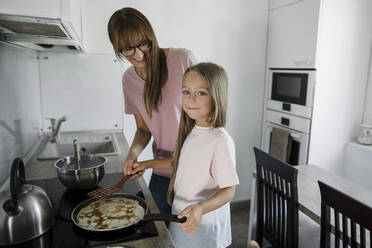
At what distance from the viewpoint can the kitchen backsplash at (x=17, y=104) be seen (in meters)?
1.23

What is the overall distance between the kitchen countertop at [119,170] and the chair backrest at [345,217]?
2.06ft

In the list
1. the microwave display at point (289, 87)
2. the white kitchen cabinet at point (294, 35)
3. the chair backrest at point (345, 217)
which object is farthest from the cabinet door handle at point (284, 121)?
the chair backrest at point (345, 217)

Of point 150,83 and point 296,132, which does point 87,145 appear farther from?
point 296,132

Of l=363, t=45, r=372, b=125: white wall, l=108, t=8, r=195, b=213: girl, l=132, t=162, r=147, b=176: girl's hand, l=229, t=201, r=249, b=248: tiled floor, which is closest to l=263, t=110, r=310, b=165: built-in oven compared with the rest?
Answer: l=363, t=45, r=372, b=125: white wall

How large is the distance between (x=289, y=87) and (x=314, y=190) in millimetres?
1156

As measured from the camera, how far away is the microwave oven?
221 cm

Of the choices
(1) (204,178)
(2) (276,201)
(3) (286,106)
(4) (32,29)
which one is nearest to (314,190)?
(2) (276,201)

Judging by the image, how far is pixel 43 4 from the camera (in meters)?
0.71

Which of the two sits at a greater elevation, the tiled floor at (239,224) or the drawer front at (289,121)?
the drawer front at (289,121)

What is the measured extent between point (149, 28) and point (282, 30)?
169 cm

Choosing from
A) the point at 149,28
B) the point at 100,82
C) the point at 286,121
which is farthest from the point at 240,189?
the point at 149,28

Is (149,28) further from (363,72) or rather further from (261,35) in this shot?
(363,72)

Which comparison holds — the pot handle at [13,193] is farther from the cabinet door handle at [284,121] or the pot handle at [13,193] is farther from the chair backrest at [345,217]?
the cabinet door handle at [284,121]

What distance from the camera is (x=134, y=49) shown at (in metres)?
1.15
